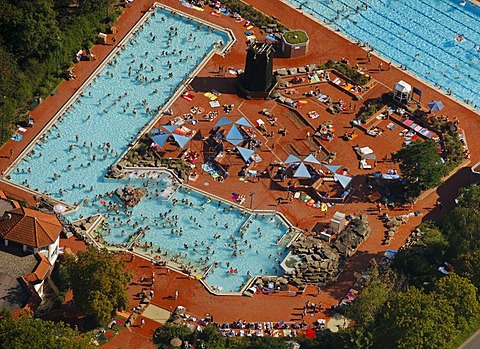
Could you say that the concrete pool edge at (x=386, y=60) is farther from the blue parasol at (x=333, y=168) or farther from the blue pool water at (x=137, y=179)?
the blue parasol at (x=333, y=168)

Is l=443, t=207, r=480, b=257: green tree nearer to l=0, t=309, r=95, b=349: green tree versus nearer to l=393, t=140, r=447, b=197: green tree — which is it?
l=393, t=140, r=447, b=197: green tree

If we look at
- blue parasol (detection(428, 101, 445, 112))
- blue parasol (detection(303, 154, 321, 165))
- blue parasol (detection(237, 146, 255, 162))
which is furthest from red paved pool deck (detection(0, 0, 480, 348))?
blue parasol (detection(303, 154, 321, 165))

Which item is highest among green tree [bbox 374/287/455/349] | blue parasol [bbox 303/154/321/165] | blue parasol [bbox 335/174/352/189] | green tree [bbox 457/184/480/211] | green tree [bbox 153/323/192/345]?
green tree [bbox 457/184/480/211]

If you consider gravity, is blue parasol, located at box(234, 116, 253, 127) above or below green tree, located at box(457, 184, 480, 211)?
below

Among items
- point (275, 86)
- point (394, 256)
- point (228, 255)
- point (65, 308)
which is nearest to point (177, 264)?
point (228, 255)

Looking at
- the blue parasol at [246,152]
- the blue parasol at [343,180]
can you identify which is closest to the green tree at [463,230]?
the blue parasol at [343,180]

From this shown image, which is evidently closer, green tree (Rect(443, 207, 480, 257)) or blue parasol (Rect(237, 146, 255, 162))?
green tree (Rect(443, 207, 480, 257))
